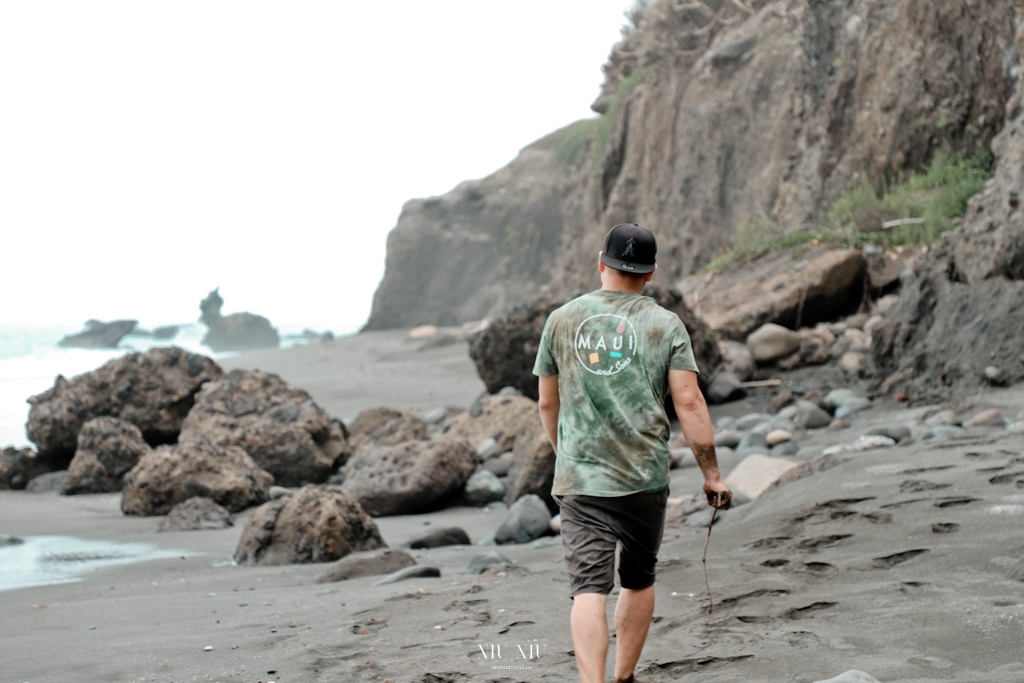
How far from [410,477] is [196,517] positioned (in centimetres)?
172

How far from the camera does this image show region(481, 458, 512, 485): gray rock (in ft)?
26.9

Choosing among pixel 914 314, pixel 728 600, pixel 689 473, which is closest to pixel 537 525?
pixel 689 473

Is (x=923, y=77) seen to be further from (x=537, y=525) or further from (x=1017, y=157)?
Answer: (x=537, y=525)

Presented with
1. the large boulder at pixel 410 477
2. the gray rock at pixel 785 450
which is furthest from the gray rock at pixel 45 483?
the gray rock at pixel 785 450

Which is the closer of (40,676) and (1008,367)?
(40,676)

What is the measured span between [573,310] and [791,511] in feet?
6.84

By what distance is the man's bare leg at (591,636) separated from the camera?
2.64 meters

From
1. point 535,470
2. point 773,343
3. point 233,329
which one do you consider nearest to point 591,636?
point 535,470

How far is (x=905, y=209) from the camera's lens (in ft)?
37.5

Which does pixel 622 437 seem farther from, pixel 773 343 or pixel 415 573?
pixel 773 343

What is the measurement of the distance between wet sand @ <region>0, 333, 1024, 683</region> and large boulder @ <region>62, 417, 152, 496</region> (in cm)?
380

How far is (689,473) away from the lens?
7039 mm

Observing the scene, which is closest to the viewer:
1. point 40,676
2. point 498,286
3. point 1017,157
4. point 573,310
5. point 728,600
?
point 573,310

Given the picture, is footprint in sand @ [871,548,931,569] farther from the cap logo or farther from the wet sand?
the cap logo
